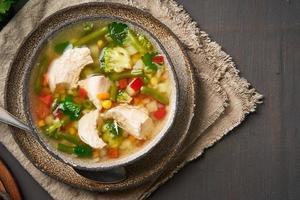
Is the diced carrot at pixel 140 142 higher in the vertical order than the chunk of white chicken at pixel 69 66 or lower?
lower

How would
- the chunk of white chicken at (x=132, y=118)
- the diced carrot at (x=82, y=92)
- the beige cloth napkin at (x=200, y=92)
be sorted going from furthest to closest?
the beige cloth napkin at (x=200, y=92), the diced carrot at (x=82, y=92), the chunk of white chicken at (x=132, y=118)

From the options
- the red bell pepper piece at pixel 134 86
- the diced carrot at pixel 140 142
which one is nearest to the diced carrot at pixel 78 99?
the red bell pepper piece at pixel 134 86

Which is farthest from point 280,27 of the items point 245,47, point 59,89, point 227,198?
point 59,89

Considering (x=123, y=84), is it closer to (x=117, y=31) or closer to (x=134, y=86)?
(x=134, y=86)

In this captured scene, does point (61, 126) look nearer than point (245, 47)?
Yes

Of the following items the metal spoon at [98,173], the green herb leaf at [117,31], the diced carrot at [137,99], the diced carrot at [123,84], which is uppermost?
the green herb leaf at [117,31]

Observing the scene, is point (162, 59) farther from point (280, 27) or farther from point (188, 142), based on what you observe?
point (280, 27)

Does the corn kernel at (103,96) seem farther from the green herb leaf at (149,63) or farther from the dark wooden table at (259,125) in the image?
the dark wooden table at (259,125)
